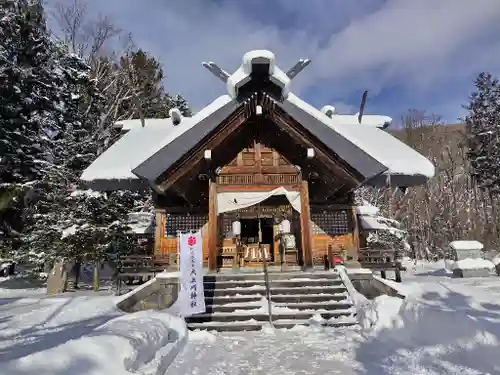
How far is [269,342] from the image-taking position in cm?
709

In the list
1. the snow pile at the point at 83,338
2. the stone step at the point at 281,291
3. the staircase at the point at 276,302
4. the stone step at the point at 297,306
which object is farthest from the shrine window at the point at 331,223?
the snow pile at the point at 83,338

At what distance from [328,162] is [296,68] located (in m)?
5.52

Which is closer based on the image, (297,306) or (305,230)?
(297,306)

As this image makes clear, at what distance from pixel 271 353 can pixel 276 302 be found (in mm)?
2784

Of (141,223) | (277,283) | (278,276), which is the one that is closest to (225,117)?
(278,276)

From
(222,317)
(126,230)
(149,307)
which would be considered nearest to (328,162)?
(222,317)

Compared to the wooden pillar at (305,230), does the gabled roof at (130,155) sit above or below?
above

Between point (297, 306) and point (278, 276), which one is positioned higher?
point (278, 276)

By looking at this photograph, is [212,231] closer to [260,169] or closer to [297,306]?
[260,169]

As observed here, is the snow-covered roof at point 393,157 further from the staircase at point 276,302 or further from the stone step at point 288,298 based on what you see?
the stone step at point 288,298

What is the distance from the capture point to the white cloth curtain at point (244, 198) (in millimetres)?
12023

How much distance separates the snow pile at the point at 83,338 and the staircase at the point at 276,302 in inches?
49.1

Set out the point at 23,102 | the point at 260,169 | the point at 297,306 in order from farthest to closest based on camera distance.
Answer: the point at 23,102 < the point at 260,169 < the point at 297,306

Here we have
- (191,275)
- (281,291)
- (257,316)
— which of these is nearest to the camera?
(191,275)
